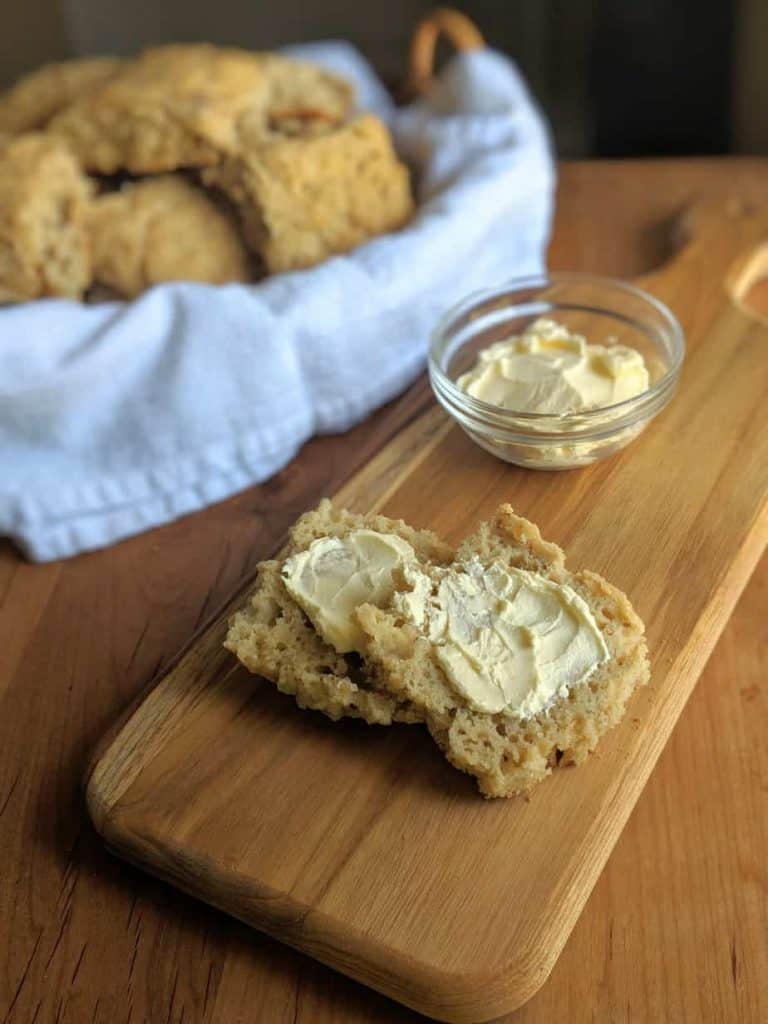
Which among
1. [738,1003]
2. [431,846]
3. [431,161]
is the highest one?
[431,161]

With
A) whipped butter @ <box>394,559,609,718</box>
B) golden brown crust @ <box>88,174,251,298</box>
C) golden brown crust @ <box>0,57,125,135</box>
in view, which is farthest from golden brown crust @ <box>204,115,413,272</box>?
whipped butter @ <box>394,559,609,718</box>

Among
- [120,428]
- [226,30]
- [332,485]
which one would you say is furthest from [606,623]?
[226,30]

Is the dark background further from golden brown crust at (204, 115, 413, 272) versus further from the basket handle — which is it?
golden brown crust at (204, 115, 413, 272)

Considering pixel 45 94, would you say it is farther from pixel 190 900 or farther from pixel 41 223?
pixel 190 900

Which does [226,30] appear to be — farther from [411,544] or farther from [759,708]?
[759,708]

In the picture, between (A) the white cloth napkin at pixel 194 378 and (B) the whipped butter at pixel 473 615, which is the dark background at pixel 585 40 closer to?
(A) the white cloth napkin at pixel 194 378
